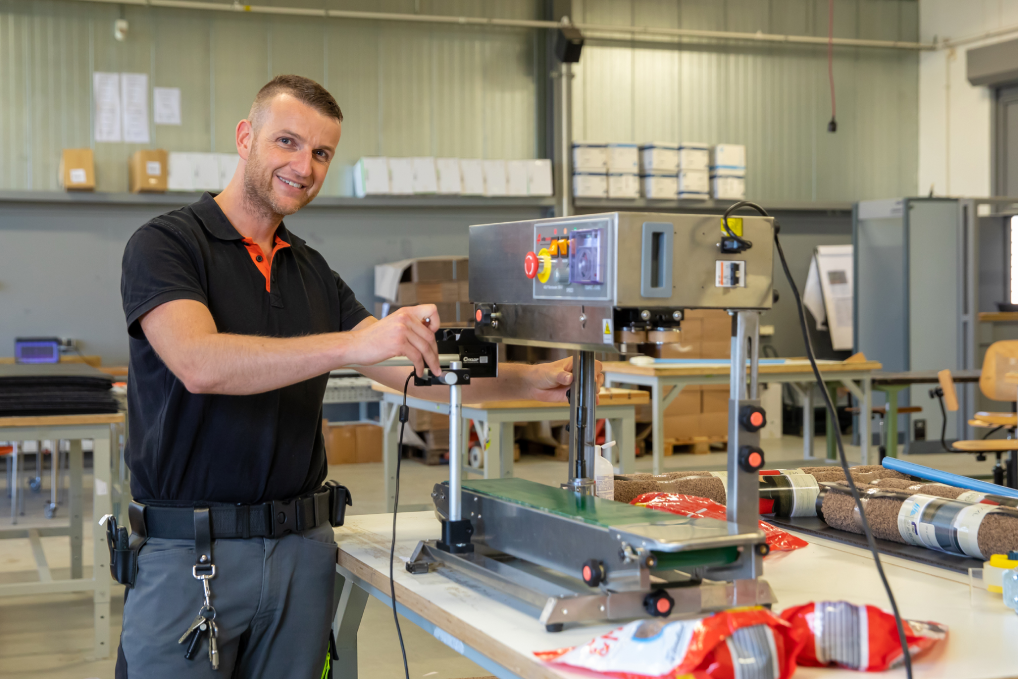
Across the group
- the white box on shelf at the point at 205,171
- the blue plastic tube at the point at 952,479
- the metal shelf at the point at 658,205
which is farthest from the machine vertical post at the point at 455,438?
the metal shelf at the point at 658,205

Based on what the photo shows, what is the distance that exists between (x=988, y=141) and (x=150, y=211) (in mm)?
7443

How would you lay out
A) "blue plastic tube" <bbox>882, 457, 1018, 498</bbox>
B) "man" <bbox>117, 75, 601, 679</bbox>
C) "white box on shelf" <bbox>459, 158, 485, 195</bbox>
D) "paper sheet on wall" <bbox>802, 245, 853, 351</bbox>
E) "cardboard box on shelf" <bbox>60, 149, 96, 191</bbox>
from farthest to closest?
"paper sheet on wall" <bbox>802, 245, 853, 351</bbox>
"white box on shelf" <bbox>459, 158, 485, 195</bbox>
"cardboard box on shelf" <bbox>60, 149, 96, 191</bbox>
"blue plastic tube" <bbox>882, 457, 1018, 498</bbox>
"man" <bbox>117, 75, 601, 679</bbox>

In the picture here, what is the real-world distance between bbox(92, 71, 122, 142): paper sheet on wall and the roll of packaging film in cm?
690

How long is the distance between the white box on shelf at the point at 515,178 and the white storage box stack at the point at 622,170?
2.39 ft

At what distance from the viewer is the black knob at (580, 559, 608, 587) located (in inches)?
→ 46.4

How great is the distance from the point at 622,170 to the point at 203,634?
7.06m

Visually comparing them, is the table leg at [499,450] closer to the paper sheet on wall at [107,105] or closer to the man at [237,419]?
the man at [237,419]

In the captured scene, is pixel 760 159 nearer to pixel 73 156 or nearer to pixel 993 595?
pixel 73 156

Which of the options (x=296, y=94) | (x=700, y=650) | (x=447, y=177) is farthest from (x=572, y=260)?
(x=447, y=177)

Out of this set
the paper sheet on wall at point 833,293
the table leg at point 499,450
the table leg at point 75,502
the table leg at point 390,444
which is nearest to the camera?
the table leg at point 75,502

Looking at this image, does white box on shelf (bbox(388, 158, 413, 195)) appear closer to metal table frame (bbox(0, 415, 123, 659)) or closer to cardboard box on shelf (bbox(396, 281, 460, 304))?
cardboard box on shelf (bbox(396, 281, 460, 304))

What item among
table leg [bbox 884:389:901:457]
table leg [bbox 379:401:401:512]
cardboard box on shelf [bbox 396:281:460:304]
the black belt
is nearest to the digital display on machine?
the black belt

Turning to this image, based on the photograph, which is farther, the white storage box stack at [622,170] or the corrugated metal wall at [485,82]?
the white storage box stack at [622,170]

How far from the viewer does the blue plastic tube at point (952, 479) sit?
1.83 meters
